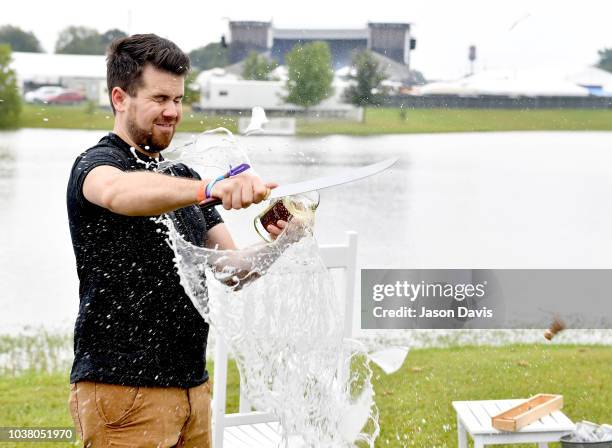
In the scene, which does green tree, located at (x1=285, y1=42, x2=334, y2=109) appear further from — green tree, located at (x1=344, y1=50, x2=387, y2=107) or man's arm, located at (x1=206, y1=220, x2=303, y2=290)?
man's arm, located at (x1=206, y1=220, x2=303, y2=290)

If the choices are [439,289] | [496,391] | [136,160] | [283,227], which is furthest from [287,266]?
[496,391]

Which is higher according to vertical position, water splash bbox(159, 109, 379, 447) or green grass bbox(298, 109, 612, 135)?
green grass bbox(298, 109, 612, 135)

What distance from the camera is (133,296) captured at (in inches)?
74.9

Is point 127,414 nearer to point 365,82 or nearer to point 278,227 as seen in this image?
point 278,227

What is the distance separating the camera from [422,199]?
442 cm

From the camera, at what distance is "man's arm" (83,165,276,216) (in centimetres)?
161

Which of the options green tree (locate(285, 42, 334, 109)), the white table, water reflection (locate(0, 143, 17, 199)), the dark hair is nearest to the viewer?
the dark hair

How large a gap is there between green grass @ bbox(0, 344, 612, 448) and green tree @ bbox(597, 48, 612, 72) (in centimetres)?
135

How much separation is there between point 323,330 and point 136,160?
715mm

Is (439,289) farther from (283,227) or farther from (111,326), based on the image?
(111,326)

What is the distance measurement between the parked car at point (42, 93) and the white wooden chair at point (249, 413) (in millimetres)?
1645

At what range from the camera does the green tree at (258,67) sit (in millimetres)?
4141

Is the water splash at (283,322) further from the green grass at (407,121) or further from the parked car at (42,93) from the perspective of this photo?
the parked car at (42,93)

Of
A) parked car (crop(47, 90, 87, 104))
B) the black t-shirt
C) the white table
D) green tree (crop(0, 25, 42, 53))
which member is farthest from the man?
green tree (crop(0, 25, 42, 53))
